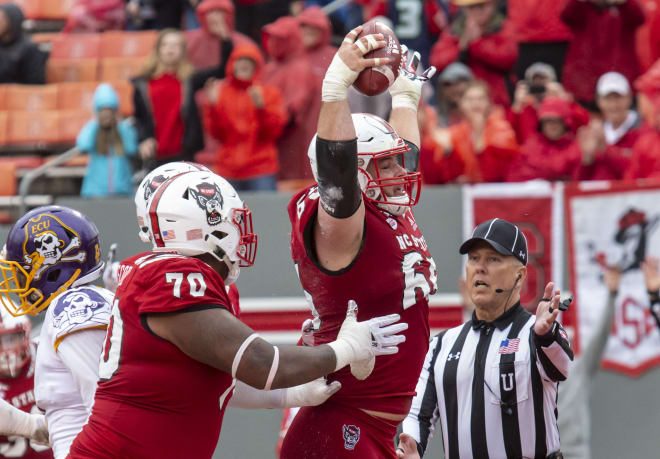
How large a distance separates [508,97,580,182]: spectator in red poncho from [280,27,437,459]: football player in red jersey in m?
3.47

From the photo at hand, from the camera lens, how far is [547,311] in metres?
4.34

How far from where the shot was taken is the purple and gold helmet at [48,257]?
14.5ft

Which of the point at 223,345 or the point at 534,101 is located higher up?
the point at 534,101

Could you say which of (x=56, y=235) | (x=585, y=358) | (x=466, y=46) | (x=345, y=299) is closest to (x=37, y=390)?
(x=56, y=235)

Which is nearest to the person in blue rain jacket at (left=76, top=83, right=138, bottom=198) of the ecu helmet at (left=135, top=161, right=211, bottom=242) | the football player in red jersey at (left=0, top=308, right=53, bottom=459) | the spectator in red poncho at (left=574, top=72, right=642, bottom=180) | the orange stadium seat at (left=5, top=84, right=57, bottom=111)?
the orange stadium seat at (left=5, top=84, right=57, bottom=111)

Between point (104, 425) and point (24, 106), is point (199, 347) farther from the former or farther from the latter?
point (24, 106)

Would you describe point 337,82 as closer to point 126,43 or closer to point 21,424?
point 21,424

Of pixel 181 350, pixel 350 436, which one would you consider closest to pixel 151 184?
pixel 181 350

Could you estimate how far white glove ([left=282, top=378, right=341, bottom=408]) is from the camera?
3.98 metres

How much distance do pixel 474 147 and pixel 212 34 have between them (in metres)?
2.76

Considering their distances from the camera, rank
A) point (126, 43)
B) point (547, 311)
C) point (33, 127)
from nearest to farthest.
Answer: point (547, 311) → point (33, 127) → point (126, 43)

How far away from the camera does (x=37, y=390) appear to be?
4.15 m

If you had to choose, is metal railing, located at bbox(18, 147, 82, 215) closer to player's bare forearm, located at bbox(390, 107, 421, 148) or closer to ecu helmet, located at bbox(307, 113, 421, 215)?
player's bare forearm, located at bbox(390, 107, 421, 148)

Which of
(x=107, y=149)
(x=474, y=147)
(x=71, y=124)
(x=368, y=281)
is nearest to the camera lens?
(x=368, y=281)
